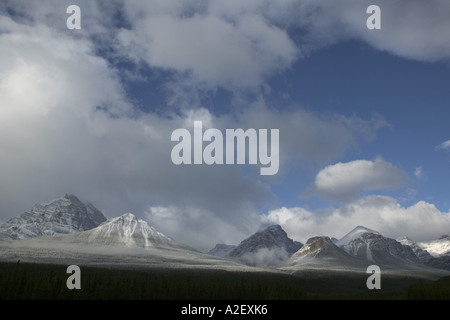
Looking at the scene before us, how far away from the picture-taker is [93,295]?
406 feet

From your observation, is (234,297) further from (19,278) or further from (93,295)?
(19,278)
